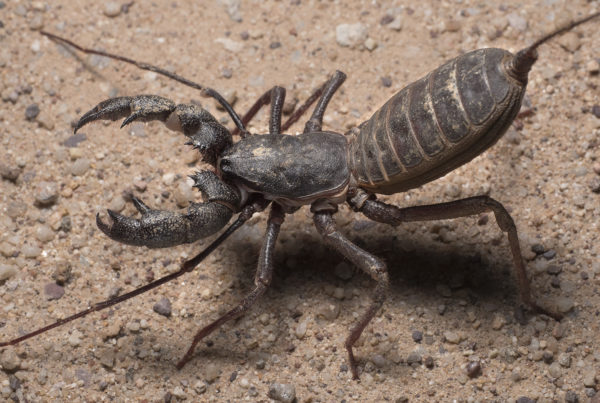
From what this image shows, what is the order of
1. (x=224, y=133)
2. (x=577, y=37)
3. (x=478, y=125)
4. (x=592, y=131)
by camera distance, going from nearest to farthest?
(x=478, y=125)
(x=224, y=133)
(x=592, y=131)
(x=577, y=37)

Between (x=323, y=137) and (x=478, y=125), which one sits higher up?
(x=478, y=125)

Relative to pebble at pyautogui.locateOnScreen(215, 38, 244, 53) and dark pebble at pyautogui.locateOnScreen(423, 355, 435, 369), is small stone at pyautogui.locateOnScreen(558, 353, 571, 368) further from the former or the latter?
pebble at pyautogui.locateOnScreen(215, 38, 244, 53)

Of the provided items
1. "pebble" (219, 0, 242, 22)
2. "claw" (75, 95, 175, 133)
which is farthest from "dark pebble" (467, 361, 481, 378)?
"pebble" (219, 0, 242, 22)

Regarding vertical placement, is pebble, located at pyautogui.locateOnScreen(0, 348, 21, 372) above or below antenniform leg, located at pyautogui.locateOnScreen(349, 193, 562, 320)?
below

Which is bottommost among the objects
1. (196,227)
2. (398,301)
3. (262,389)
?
(262,389)

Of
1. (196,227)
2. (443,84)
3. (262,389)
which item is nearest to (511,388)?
(262,389)

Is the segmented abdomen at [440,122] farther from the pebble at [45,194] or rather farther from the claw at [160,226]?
the pebble at [45,194]

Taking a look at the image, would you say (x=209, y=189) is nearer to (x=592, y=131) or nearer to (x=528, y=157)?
(x=528, y=157)
